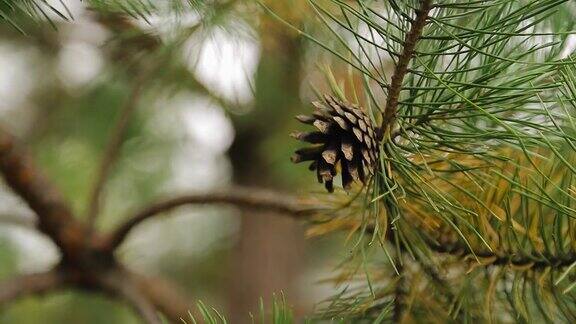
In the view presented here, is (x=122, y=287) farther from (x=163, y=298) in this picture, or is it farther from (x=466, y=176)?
(x=466, y=176)

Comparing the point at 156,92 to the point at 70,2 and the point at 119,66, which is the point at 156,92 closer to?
the point at 119,66

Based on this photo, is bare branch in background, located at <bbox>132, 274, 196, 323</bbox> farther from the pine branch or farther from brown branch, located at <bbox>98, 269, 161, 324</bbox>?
the pine branch

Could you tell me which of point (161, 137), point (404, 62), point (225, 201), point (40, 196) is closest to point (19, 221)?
point (40, 196)

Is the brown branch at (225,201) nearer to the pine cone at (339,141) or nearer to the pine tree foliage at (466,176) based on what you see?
the pine tree foliage at (466,176)

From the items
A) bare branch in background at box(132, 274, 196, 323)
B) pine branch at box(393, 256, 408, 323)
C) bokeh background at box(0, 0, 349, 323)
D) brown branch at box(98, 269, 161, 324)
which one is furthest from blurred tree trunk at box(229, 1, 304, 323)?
pine branch at box(393, 256, 408, 323)

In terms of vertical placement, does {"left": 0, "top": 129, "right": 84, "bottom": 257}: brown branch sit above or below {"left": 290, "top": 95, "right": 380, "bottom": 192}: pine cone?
below

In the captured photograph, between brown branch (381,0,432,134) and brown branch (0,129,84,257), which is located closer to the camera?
brown branch (381,0,432,134)

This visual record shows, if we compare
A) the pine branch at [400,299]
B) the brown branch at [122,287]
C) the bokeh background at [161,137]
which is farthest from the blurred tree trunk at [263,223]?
the pine branch at [400,299]
